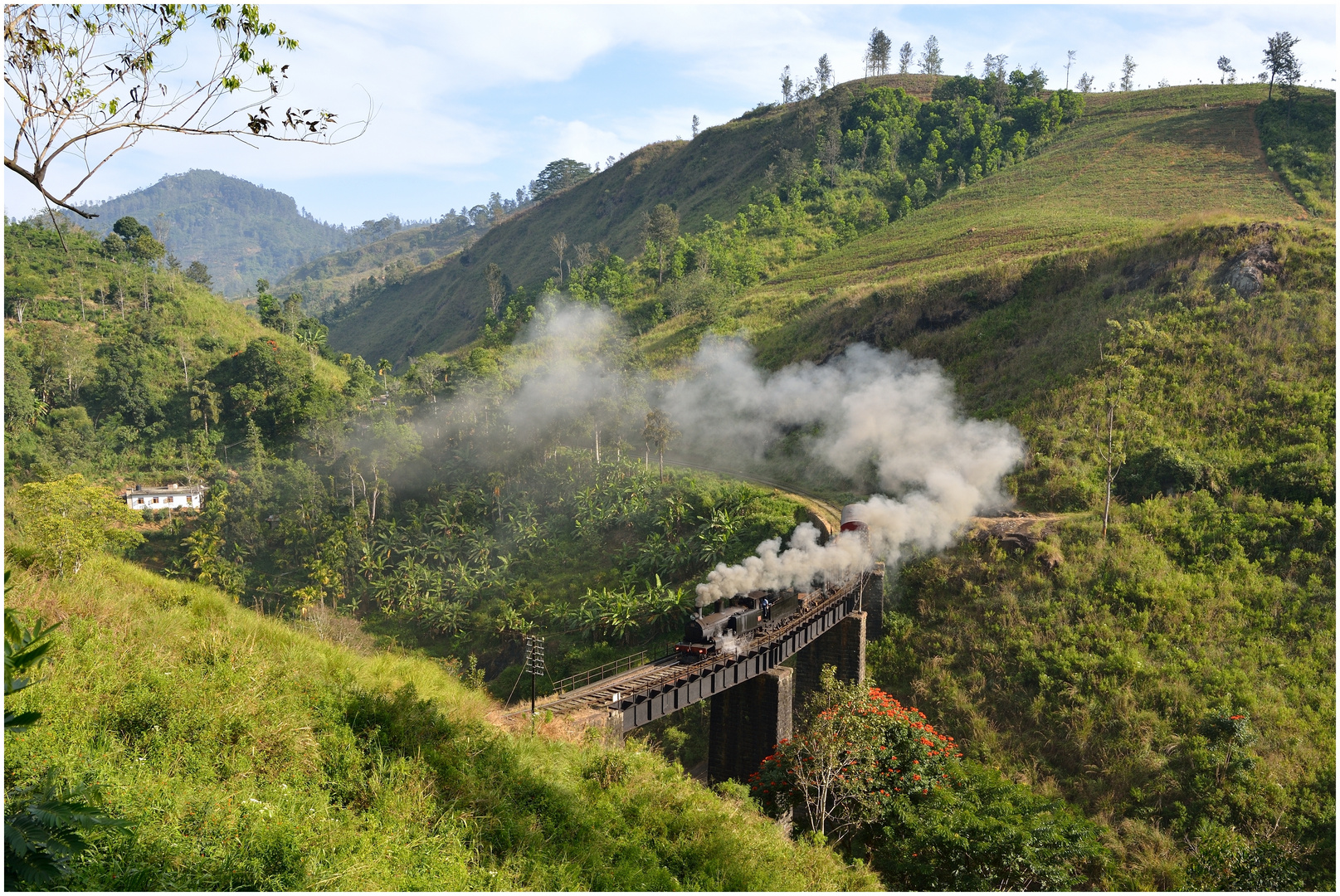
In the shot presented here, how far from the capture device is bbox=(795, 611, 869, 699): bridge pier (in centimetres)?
2950

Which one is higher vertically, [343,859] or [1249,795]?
[343,859]

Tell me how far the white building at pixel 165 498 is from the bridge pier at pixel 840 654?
45627 mm

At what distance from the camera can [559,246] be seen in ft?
349

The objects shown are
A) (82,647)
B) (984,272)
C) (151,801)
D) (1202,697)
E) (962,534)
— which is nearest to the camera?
(151,801)

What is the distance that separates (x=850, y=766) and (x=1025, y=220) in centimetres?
5694

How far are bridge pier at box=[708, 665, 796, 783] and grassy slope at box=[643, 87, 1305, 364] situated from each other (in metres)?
32.2

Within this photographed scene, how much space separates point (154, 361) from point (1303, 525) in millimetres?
76740

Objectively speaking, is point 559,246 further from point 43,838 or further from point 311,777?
point 43,838

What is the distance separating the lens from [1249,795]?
73.6 ft

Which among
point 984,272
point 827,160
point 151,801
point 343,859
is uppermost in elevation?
point 827,160

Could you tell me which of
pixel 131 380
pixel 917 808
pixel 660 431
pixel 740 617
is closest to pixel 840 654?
pixel 740 617

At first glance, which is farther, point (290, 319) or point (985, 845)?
point (290, 319)

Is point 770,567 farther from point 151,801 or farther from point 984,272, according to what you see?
point 984,272

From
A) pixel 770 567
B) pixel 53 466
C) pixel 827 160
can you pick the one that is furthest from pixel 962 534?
pixel 827 160
